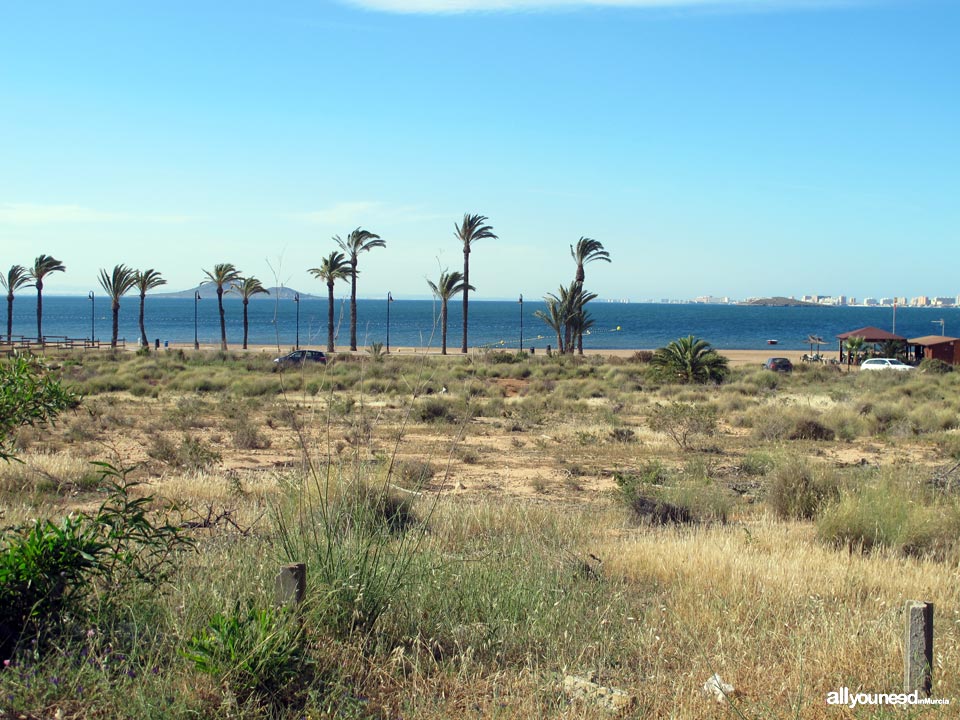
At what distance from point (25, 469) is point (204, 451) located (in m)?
3.51

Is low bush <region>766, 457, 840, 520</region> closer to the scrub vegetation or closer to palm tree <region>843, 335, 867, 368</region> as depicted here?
the scrub vegetation

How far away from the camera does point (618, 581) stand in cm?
704

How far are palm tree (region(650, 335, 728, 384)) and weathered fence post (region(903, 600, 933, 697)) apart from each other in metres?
33.5

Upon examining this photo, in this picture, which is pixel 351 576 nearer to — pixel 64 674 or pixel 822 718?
pixel 64 674

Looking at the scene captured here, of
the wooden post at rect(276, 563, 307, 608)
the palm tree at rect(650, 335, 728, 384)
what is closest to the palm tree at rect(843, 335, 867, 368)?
the palm tree at rect(650, 335, 728, 384)

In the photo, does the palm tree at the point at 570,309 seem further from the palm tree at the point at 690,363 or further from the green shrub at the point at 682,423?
the green shrub at the point at 682,423

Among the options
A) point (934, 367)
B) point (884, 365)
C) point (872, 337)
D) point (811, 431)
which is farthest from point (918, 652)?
point (872, 337)

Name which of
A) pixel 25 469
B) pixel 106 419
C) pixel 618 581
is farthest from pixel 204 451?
pixel 618 581

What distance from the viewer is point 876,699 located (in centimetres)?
468

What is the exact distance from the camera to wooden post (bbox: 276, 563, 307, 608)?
4727 mm

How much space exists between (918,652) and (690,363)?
34184 millimetres

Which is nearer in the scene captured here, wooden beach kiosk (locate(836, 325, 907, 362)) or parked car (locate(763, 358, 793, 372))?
parked car (locate(763, 358, 793, 372))

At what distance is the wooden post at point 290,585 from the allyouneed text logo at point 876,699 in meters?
2.99

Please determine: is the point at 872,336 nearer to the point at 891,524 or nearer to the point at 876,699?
the point at 891,524
